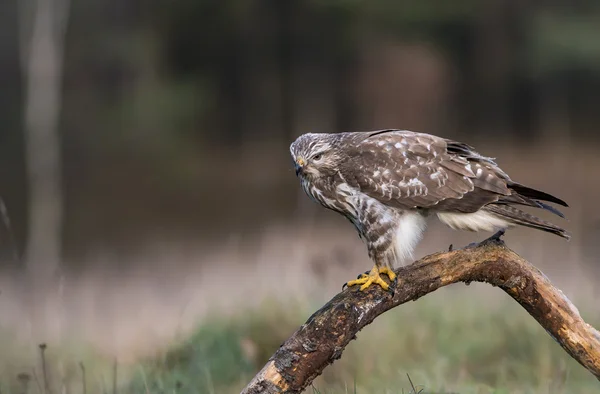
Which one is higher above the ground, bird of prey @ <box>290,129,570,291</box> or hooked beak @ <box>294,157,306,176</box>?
hooked beak @ <box>294,157,306,176</box>

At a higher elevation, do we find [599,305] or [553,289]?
[553,289]

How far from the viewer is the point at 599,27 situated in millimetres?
14859

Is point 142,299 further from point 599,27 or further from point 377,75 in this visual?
point 599,27

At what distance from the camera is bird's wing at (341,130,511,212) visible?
3.23 meters

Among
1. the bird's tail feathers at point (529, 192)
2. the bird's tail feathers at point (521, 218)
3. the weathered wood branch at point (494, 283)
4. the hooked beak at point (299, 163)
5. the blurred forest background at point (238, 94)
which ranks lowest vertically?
the blurred forest background at point (238, 94)

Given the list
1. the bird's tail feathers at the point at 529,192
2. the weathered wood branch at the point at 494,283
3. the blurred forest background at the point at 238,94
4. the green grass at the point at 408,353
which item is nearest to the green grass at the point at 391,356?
the green grass at the point at 408,353

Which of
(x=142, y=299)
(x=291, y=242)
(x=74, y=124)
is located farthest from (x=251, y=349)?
(x=74, y=124)

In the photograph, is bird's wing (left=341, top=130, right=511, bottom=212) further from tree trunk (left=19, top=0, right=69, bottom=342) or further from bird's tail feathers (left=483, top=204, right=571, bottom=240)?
tree trunk (left=19, top=0, right=69, bottom=342)

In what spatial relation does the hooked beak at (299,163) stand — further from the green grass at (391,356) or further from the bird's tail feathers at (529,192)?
the green grass at (391,356)

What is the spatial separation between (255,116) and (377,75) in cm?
288

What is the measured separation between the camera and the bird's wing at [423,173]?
10.6ft

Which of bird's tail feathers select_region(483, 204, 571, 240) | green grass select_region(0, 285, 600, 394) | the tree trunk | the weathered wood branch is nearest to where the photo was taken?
the weathered wood branch

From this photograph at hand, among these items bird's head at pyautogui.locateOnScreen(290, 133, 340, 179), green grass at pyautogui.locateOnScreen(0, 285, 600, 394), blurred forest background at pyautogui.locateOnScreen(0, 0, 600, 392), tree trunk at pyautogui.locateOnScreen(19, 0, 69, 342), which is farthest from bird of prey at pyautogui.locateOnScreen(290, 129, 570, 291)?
tree trunk at pyautogui.locateOnScreen(19, 0, 69, 342)

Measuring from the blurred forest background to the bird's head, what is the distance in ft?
32.8
